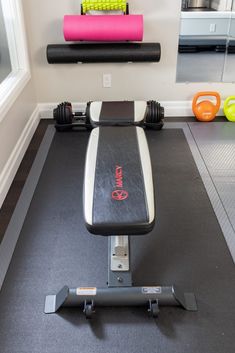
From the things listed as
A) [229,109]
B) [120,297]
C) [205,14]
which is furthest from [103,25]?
[120,297]

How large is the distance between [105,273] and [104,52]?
1901mm

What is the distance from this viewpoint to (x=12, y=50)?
2832mm

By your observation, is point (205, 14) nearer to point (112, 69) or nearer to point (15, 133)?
point (112, 69)

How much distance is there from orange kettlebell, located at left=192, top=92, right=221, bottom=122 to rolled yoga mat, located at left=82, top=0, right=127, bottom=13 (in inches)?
40.1

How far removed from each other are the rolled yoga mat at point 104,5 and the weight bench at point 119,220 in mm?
1545

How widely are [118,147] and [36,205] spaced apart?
28.5 inches

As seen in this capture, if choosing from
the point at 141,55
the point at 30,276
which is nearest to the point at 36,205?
the point at 30,276

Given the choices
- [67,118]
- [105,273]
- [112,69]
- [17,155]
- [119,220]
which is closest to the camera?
[119,220]

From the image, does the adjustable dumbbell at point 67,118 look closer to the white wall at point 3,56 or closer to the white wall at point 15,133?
the white wall at point 15,133

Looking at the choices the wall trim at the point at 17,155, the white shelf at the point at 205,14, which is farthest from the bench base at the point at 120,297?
the white shelf at the point at 205,14

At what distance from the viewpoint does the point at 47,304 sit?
4.91 ft

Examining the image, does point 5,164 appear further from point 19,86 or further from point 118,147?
point 118,147

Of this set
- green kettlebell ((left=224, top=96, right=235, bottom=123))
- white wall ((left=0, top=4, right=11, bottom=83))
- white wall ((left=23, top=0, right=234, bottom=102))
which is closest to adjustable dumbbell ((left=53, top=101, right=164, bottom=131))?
white wall ((left=23, top=0, right=234, bottom=102))

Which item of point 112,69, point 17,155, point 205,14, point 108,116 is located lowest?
point 17,155
